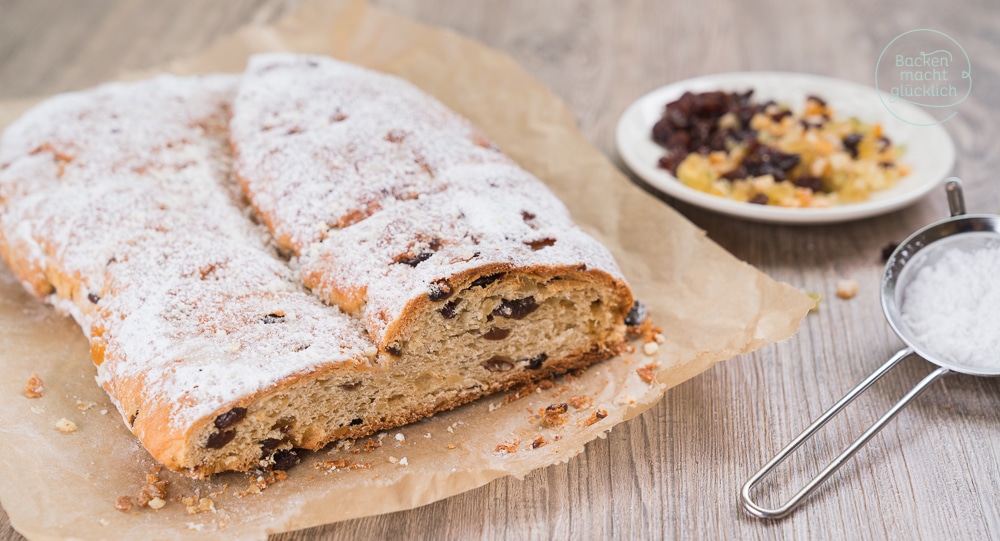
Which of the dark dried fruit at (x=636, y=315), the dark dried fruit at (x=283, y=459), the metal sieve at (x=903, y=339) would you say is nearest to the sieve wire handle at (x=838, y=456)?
the metal sieve at (x=903, y=339)

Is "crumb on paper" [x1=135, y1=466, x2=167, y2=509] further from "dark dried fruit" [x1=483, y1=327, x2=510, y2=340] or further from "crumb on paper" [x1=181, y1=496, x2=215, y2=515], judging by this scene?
"dark dried fruit" [x1=483, y1=327, x2=510, y2=340]

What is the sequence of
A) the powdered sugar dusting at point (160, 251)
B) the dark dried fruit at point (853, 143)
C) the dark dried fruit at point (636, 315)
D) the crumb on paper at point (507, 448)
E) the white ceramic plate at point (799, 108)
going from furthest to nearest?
the dark dried fruit at point (853, 143), the white ceramic plate at point (799, 108), the dark dried fruit at point (636, 315), the crumb on paper at point (507, 448), the powdered sugar dusting at point (160, 251)

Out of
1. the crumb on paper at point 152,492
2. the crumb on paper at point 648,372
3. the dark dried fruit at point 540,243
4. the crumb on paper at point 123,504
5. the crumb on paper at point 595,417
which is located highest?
the dark dried fruit at point 540,243

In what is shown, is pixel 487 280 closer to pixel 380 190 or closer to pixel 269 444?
pixel 380 190

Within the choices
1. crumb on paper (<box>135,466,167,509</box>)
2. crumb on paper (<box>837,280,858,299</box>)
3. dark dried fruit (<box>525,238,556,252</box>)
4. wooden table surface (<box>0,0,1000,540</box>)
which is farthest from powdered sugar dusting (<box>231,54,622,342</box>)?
crumb on paper (<box>837,280,858,299</box>)

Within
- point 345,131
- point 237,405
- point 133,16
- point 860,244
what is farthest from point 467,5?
point 237,405

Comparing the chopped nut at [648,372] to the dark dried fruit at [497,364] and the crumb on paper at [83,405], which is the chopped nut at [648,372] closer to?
the dark dried fruit at [497,364]
